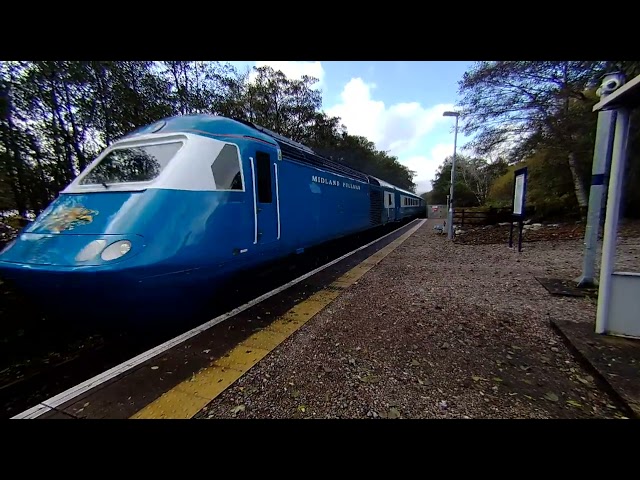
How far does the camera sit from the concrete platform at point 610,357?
6.32 ft

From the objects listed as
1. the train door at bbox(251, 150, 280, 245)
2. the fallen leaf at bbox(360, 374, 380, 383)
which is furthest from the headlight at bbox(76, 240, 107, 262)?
the fallen leaf at bbox(360, 374, 380, 383)

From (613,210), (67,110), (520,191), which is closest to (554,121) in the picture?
(520,191)

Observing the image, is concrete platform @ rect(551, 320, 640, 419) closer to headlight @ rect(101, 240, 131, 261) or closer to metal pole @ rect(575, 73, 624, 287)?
metal pole @ rect(575, 73, 624, 287)

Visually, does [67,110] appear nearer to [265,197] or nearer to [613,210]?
[265,197]

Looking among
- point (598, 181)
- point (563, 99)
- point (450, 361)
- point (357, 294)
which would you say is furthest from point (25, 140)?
point (563, 99)

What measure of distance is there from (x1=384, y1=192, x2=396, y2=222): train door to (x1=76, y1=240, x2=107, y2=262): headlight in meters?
12.8

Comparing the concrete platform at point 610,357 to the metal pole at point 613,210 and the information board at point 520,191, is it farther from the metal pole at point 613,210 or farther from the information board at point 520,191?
the information board at point 520,191

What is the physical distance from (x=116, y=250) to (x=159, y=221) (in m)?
0.47

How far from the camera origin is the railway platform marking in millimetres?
1999

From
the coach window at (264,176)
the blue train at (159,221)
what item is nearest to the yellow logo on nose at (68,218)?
the blue train at (159,221)

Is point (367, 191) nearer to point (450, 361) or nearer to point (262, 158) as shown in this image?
point (262, 158)

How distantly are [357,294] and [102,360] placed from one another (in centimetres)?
348

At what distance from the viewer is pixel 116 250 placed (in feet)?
8.14
